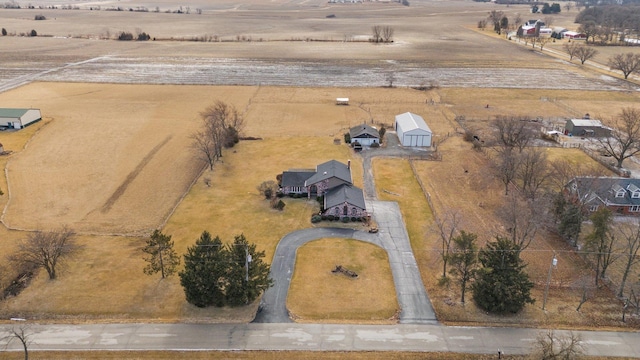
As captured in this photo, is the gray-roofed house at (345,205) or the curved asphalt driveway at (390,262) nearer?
the curved asphalt driveway at (390,262)

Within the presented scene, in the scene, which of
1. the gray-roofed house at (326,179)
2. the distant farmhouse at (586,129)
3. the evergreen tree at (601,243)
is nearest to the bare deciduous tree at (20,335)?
the gray-roofed house at (326,179)

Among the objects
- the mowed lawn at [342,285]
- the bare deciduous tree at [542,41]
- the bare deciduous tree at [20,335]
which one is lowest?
the bare deciduous tree at [20,335]

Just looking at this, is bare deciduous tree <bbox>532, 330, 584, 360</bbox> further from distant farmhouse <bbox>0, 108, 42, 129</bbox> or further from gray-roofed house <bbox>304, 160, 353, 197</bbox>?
distant farmhouse <bbox>0, 108, 42, 129</bbox>

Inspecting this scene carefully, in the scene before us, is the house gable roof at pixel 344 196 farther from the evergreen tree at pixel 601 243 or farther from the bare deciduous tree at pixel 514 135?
the bare deciduous tree at pixel 514 135

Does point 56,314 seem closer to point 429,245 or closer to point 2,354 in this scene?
point 2,354

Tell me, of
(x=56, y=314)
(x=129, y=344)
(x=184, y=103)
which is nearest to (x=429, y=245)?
(x=129, y=344)

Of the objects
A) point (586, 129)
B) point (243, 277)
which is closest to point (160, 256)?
point (243, 277)

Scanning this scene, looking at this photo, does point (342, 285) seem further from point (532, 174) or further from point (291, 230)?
point (532, 174)
